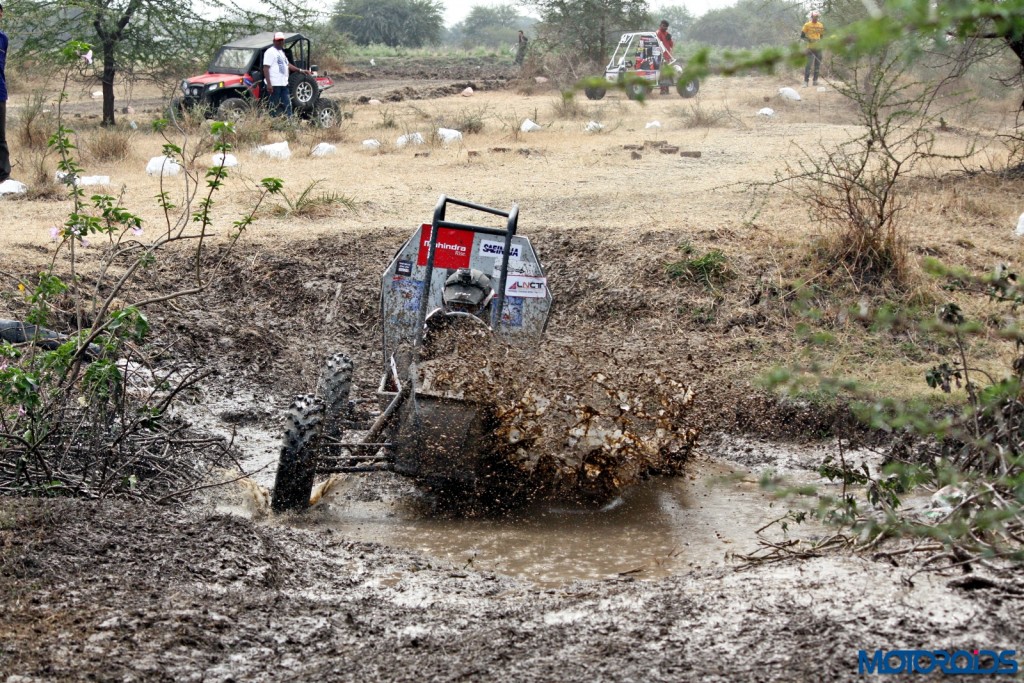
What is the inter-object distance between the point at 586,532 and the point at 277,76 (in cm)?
1474

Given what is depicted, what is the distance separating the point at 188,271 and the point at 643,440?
518 cm

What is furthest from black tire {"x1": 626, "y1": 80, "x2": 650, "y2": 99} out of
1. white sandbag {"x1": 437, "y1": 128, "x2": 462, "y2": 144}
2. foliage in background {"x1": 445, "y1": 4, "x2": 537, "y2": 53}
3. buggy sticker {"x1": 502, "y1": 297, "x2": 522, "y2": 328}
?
foliage in background {"x1": 445, "y1": 4, "x2": 537, "y2": 53}

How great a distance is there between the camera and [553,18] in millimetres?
30844

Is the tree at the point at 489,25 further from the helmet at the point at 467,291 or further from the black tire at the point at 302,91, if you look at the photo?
the helmet at the point at 467,291

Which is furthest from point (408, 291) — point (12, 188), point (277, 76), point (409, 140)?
point (277, 76)

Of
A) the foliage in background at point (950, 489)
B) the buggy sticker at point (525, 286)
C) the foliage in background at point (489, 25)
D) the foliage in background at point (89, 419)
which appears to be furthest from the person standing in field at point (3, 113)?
the foliage in background at point (489, 25)

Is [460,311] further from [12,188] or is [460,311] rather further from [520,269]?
[12,188]

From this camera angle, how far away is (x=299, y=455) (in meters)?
5.62

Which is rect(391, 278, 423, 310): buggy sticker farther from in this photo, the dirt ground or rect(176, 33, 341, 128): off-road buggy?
rect(176, 33, 341, 128): off-road buggy

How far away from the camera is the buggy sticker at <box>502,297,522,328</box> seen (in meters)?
6.78

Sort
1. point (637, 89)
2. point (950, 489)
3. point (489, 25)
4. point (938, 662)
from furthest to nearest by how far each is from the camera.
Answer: point (489, 25)
point (950, 489)
point (938, 662)
point (637, 89)

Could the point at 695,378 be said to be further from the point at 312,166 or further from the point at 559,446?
the point at 312,166

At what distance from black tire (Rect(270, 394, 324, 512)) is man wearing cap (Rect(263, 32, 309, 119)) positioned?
13.5 meters

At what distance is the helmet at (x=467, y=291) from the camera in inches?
257
